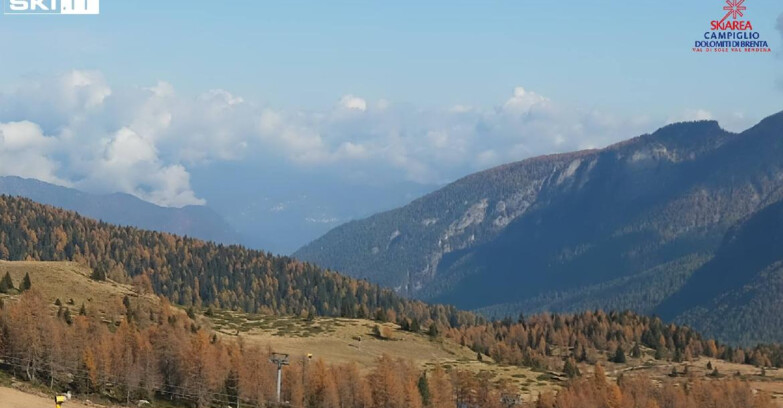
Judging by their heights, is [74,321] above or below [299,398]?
above

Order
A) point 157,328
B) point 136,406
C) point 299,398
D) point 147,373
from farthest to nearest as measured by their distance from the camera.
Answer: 1. point 157,328
2. point 299,398
3. point 147,373
4. point 136,406

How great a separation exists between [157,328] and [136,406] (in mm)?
38255

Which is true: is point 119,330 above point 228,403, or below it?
above

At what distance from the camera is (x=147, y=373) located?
172 metres

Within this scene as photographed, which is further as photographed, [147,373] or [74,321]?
[74,321]

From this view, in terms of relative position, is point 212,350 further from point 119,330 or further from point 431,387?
point 431,387

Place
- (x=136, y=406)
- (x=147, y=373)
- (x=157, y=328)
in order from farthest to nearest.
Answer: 1. (x=157, y=328)
2. (x=147, y=373)
3. (x=136, y=406)

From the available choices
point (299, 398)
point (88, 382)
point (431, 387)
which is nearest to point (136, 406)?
point (88, 382)

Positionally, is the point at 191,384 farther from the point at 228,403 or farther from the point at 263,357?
the point at 263,357

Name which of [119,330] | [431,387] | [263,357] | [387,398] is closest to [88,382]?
[119,330]

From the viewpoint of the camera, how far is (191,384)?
17650cm

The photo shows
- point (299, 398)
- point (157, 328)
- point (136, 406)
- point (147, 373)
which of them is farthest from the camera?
point (157, 328)

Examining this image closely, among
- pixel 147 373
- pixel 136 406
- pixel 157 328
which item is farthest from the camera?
pixel 157 328

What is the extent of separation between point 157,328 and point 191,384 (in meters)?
24.6
